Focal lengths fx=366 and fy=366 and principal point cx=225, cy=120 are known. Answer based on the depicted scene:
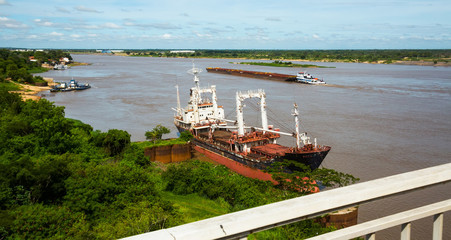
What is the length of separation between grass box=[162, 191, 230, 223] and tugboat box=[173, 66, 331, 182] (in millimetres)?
4624

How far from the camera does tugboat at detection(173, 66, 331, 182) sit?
18359 millimetres

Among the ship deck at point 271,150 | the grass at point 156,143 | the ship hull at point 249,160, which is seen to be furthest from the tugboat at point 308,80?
the ship deck at point 271,150

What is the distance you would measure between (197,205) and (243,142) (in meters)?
7.12

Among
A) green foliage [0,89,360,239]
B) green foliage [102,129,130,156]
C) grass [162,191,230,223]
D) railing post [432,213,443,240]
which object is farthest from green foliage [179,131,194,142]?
railing post [432,213,443,240]

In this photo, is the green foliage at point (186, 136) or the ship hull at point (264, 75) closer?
the green foliage at point (186, 136)

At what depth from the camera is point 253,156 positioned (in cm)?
1953

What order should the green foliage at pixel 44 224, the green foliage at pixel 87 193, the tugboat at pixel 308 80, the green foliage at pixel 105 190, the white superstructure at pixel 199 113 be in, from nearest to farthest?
1. the green foliage at pixel 44 224
2. the green foliage at pixel 87 193
3. the green foliage at pixel 105 190
4. the white superstructure at pixel 199 113
5. the tugboat at pixel 308 80

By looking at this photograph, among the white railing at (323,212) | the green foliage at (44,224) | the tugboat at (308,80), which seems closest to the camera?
the white railing at (323,212)

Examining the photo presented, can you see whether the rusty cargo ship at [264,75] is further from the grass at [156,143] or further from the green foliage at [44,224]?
the green foliage at [44,224]

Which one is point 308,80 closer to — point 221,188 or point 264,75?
point 264,75

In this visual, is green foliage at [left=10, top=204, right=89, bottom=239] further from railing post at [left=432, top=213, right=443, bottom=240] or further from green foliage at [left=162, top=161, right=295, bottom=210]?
railing post at [left=432, top=213, right=443, bottom=240]

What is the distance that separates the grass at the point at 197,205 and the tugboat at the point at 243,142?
462 centimetres

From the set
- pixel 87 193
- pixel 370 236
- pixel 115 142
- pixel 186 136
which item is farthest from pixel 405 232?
pixel 186 136

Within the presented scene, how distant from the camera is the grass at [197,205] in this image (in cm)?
1270
